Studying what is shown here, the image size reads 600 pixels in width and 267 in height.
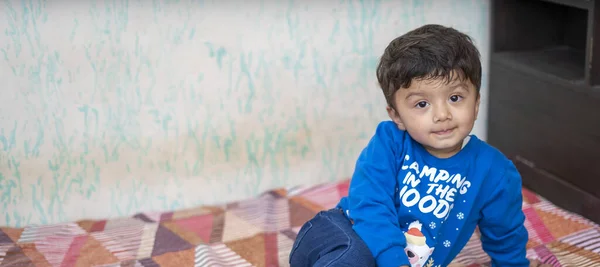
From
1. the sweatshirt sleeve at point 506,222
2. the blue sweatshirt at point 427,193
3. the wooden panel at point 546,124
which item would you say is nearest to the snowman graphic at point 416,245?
the blue sweatshirt at point 427,193

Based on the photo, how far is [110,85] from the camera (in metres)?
1.86

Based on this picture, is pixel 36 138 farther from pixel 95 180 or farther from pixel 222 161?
pixel 222 161

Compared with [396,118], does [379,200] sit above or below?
below

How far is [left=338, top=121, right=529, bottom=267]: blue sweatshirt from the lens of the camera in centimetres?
131

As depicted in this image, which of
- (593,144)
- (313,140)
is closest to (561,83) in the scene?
(593,144)

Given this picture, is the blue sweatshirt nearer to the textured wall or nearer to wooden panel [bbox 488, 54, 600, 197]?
wooden panel [bbox 488, 54, 600, 197]

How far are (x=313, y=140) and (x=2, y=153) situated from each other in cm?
83

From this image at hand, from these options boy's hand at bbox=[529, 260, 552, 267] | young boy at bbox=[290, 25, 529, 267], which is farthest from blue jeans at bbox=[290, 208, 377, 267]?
boy's hand at bbox=[529, 260, 552, 267]

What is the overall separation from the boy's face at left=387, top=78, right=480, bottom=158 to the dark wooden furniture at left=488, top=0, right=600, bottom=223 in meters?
Answer: 0.56

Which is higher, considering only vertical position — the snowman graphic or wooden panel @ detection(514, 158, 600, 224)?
the snowman graphic

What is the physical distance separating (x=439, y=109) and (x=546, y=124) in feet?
2.44

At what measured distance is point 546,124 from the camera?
1.87m

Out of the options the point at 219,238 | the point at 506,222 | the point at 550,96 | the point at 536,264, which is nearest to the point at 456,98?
the point at 506,222

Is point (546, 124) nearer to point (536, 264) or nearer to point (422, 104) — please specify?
point (536, 264)
